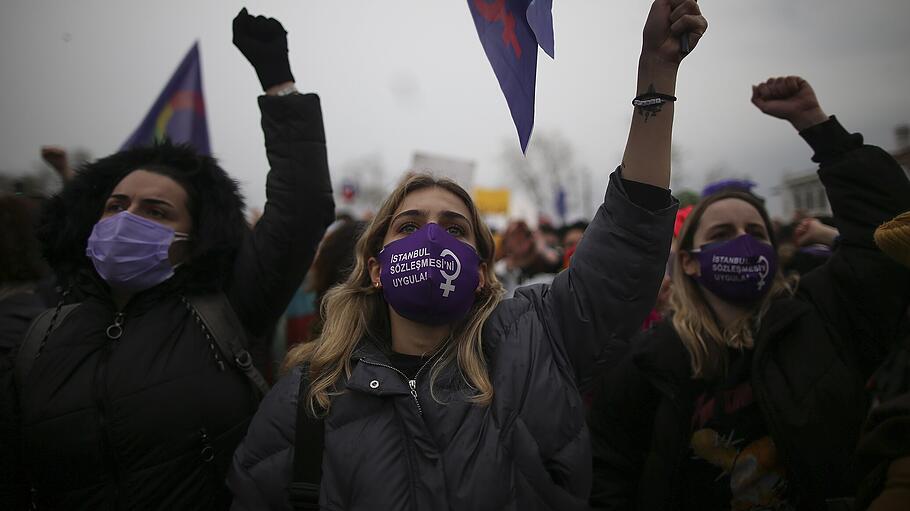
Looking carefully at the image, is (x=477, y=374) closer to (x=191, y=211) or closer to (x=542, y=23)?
(x=542, y=23)

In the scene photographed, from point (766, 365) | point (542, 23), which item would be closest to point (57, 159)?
point (542, 23)

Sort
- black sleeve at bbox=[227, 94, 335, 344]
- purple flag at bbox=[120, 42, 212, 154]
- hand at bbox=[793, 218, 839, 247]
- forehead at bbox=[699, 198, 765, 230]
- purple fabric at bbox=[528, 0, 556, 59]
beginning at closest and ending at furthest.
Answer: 1. purple fabric at bbox=[528, 0, 556, 59]
2. black sleeve at bbox=[227, 94, 335, 344]
3. forehead at bbox=[699, 198, 765, 230]
4. hand at bbox=[793, 218, 839, 247]
5. purple flag at bbox=[120, 42, 212, 154]

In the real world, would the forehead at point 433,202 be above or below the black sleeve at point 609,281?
above

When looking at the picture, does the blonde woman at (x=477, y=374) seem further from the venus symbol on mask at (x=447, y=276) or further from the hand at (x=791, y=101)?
the hand at (x=791, y=101)

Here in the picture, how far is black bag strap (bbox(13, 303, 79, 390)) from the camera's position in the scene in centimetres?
187

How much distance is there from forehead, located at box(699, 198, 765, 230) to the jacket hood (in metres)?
2.18

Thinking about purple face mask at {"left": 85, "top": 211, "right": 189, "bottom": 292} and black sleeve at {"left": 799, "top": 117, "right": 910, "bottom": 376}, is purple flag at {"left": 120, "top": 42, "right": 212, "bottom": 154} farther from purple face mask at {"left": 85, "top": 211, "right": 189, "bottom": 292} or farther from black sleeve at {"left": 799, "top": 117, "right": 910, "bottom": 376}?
black sleeve at {"left": 799, "top": 117, "right": 910, "bottom": 376}

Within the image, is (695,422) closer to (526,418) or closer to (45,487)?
(526,418)

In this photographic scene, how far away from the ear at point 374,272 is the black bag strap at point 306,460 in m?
0.50

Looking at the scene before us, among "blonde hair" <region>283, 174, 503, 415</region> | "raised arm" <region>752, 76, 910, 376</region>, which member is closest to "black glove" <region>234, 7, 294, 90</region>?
"blonde hair" <region>283, 174, 503, 415</region>

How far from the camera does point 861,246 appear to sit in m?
1.94

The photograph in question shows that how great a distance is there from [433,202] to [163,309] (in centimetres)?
121

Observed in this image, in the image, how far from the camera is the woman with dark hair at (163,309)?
1.77m

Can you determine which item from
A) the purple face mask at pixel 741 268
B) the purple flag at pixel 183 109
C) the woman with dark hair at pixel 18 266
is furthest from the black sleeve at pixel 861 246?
the purple flag at pixel 183 109
